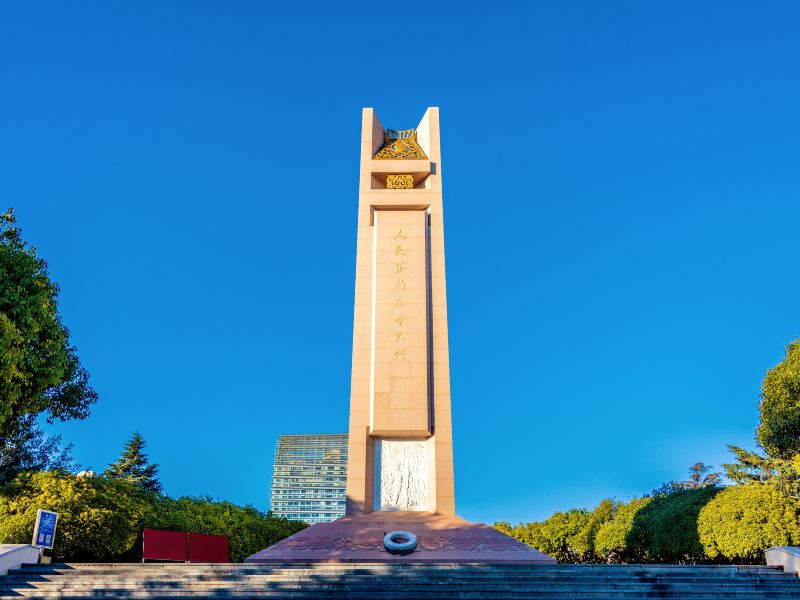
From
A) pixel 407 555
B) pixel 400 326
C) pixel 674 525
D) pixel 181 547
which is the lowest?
pixel 407 555

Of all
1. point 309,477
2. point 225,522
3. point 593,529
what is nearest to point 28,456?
point 225,522

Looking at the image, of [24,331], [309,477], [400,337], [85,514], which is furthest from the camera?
[309,477]

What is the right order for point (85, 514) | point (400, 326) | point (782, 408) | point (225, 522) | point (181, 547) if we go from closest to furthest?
→ point (181, 547) → point (85, 514) → point (400, 326) → point (782, 408) → point (225, 522)

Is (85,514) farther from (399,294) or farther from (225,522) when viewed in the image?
(399,294)

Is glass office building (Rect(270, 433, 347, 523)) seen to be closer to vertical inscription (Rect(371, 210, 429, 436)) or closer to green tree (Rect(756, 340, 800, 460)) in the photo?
green tree (Rect(756, 340, 800, 460))

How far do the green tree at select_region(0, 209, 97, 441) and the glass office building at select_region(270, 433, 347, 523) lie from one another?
91.5 metres

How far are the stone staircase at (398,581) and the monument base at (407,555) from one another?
297 cm

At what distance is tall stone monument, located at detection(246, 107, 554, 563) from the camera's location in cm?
1620

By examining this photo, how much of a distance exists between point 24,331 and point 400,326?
367 inches

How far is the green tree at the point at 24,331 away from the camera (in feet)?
44.9

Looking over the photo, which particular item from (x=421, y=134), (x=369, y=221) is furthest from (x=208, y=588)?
(x=421, y=134)

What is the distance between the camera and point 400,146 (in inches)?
886

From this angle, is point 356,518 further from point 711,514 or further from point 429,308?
point 711,514

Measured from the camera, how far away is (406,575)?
11.8m
